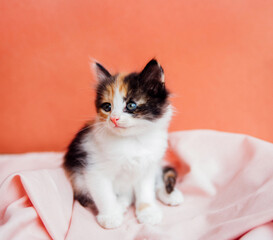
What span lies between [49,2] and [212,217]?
1699mm

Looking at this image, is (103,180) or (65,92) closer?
(103,180)

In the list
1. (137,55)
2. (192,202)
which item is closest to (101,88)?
(137,55)

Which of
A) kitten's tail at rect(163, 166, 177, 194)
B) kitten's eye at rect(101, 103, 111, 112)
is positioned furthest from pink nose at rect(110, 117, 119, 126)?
kitten's tail at rect(163, 166, 177, 194)

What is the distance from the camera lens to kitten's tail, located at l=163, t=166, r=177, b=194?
1.49 metres

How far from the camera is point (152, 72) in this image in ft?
3.90

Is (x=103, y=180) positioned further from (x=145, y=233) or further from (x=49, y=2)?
(x=49, y=2)

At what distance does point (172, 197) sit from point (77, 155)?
1.91 feet

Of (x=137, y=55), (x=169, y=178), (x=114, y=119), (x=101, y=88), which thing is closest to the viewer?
(x=114, y=119)

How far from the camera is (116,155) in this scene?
1250 millimetres

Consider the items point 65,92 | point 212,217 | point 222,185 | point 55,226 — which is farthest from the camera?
point 65,92

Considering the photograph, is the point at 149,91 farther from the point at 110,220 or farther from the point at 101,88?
the point at 110,220

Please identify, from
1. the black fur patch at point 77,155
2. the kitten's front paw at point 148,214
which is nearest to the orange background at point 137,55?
the black fur patch at point 77,155

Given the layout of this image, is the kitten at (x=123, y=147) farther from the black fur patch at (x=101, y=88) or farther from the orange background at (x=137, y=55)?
the orange background at (x=137, y=55)

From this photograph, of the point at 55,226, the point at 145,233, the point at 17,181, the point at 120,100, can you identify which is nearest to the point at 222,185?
the point at 145,233
